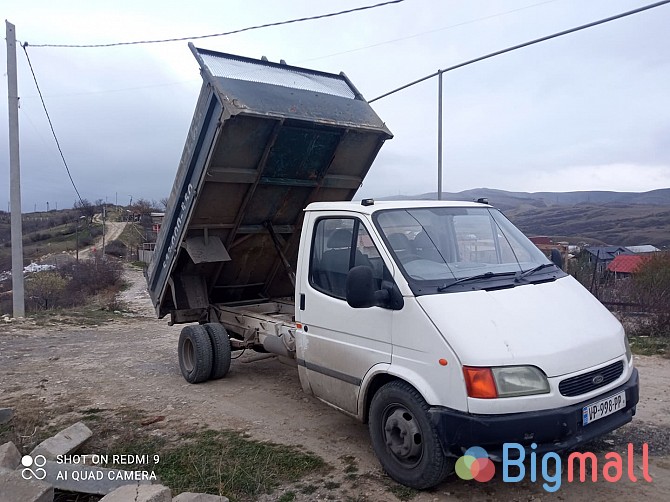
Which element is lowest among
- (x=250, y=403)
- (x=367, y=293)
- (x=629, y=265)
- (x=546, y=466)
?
(x=250, y=403)

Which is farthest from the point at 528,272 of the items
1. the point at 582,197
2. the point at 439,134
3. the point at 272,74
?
the point at 582,197

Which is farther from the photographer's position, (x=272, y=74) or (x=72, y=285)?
(x=72, y=285)

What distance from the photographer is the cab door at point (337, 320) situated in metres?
4.41

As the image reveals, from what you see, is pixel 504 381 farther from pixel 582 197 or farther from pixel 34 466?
pixel 582 197

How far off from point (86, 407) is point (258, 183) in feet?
10.3

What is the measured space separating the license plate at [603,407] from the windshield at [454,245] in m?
1.06

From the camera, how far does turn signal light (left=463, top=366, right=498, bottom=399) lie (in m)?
3.57

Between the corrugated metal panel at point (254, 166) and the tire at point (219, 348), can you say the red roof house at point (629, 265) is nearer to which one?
the corrugated metal panel at point (254, 166)

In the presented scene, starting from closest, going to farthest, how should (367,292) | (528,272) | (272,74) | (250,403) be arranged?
(367,292) < (528,272) < (250,403) < (272,74)

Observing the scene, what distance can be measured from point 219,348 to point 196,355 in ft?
0.94

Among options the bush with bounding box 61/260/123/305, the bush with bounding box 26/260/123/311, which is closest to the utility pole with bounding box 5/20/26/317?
the bush with bounding box 26/260/123/311

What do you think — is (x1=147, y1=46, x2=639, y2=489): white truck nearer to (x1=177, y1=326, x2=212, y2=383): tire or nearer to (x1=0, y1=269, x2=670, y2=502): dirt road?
(x1=177, y1=326, x2=212, y2=383): tire

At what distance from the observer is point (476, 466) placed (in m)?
3.82

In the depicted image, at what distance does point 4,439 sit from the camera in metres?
5.38
